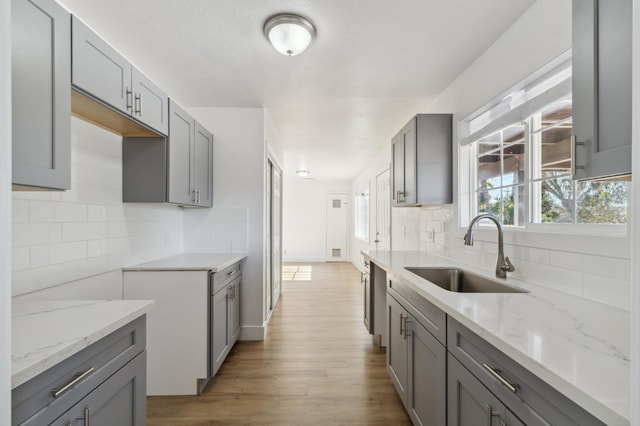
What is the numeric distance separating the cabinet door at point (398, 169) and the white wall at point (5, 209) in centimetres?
274

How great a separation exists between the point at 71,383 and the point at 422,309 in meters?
1.45

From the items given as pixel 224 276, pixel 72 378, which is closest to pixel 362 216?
pixel 224 276

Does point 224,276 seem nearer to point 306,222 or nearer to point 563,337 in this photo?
point 563,337

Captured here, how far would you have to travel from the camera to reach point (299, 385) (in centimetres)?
239

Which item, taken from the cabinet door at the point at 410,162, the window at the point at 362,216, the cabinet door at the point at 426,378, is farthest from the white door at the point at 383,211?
the cabinet door at the point at 426,378

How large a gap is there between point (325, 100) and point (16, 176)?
2.51 m

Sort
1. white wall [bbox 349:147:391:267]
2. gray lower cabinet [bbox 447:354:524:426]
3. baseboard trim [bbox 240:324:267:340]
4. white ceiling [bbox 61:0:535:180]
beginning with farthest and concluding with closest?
white wall [bbox 349:147:391:267] → baseboard trim [bbox 240:324:267:340] → white ceiling [bbox 61:0:535:180] → gray lower cabinet [bbox 447:354:524:426]

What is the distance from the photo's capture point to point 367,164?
6664 mm

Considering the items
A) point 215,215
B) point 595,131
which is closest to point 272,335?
point 215,215

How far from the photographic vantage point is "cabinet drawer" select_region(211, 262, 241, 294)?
7.88 ft

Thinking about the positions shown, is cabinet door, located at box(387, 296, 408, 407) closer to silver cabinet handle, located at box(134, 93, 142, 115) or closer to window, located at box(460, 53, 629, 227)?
window, located at box(460, 53, 629, 227)

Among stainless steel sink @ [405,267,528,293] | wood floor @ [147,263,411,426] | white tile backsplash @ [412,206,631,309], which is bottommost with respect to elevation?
wood floor @ [147,263,411,426]

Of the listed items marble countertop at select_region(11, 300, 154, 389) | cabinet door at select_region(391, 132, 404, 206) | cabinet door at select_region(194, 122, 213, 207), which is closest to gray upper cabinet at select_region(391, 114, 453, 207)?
cabinet door at select_region(391, 132, 404, 206)

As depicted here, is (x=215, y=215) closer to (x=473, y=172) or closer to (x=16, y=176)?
(x=16, y=176)
